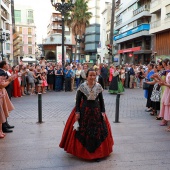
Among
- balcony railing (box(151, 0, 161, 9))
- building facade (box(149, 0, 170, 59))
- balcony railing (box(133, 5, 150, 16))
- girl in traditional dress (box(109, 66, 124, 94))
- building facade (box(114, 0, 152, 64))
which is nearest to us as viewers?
Answer: girl in traditional dress (box(109, 66, 124, 94))

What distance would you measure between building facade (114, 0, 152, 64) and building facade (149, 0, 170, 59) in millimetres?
2704

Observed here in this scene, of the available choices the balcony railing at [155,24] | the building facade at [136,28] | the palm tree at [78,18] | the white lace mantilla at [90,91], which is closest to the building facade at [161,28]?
the balcony railing at [155,24]

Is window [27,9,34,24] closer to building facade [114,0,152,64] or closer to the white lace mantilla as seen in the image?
building facade [114,0,152,64]

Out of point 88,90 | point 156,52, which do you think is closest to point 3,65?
point 88,90

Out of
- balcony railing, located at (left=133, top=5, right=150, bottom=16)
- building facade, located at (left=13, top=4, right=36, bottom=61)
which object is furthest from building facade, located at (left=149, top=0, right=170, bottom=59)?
building facade, located at (left=13, top=4, right=36, bottom=61)

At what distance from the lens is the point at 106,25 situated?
61.1m

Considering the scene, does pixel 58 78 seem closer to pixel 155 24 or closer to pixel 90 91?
pixel 90 91

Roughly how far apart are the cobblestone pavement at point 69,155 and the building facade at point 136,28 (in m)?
30.5

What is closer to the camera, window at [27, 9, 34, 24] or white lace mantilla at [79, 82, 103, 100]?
white lace mantilla at [79, 82, 103, 100]

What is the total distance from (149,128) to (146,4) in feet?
109

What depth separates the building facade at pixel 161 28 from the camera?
94.4 feet

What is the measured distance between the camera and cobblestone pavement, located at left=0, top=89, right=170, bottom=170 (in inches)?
169

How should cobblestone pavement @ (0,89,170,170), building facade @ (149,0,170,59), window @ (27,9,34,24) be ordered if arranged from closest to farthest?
cobblestone pavement @ (0,89,170,170) → building facade @ (149,0,170,59) → window @ (27,9,34,24)

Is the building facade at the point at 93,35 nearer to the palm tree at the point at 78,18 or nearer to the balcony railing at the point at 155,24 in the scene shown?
the palm tree at the point at 78,18
